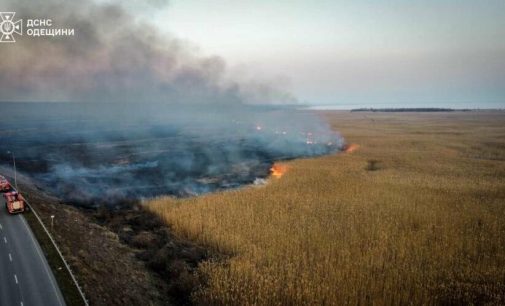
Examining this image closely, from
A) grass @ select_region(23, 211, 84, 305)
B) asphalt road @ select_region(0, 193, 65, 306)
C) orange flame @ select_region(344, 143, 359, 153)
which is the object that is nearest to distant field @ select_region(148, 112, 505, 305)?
grass @ select_region(23, 211, 84, 305)

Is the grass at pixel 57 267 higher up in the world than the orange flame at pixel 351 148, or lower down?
lower down

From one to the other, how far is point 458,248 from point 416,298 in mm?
11700

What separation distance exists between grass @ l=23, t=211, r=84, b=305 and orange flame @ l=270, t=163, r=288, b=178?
1891 inches

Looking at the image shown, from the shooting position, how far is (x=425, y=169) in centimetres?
7894

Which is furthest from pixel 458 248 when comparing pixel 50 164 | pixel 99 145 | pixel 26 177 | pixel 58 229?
pixel 99 145

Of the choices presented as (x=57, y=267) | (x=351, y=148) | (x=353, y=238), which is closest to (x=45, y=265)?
(x=57, y=267)

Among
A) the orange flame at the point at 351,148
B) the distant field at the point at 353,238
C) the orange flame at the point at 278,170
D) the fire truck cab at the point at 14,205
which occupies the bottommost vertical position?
the distant field at the point at 353,238

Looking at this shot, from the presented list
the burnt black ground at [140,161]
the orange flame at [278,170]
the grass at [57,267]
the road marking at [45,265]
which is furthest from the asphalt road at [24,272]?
the orange flame at [278,170]

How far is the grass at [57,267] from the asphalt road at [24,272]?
32 centimetres

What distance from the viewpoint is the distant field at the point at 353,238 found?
28422mm

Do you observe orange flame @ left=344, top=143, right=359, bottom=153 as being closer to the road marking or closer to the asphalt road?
the road marking

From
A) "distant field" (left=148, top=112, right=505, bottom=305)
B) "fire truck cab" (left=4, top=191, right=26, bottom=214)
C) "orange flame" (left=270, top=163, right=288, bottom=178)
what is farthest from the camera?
"orange flame" (left=270, top=163, right=288, bottom=178)

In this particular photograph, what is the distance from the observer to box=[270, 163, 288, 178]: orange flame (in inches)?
3077

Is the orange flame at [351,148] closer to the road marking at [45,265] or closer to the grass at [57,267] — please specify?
the grass at [57,267]
